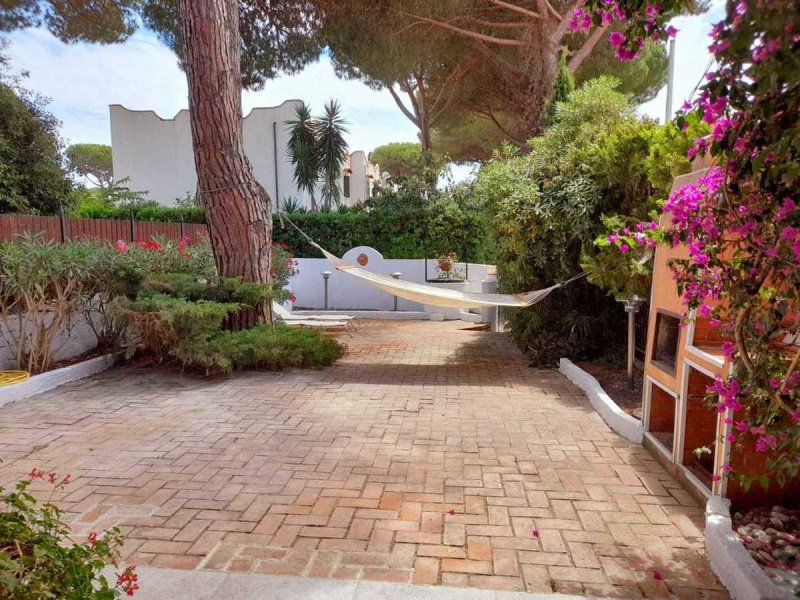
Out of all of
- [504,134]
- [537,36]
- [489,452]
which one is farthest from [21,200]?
[504,134]

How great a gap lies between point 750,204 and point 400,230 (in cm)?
896

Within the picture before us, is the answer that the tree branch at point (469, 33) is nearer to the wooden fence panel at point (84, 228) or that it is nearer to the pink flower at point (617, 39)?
the wooden fence panel at point (84, 228)

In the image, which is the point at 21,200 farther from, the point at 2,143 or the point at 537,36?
the point at 537,36

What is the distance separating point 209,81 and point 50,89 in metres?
5.90

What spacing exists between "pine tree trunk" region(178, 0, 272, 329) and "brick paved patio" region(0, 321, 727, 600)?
1464 millimetres

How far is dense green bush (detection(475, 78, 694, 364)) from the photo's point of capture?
4.54 meters

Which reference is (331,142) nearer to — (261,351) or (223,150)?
(223,150)

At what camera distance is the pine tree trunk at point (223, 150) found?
484 cm

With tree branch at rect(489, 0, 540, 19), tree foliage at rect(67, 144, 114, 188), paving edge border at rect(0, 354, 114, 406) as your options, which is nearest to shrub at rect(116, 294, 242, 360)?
paving edge border at rect(0, 354, 114, 406)

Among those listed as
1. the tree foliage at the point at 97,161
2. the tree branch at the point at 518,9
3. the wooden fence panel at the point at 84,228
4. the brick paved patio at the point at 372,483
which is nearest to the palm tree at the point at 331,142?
the tree branch at the point at 518,9

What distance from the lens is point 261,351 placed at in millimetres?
4664

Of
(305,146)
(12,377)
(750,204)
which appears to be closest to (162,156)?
(305,146)

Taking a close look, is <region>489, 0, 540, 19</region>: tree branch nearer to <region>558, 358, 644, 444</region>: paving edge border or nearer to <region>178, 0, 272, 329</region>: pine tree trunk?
<region>178, 0, 272, 329</region>: pine tree trunk

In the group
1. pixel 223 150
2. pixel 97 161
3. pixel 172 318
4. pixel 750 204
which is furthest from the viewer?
pixel 97 161
